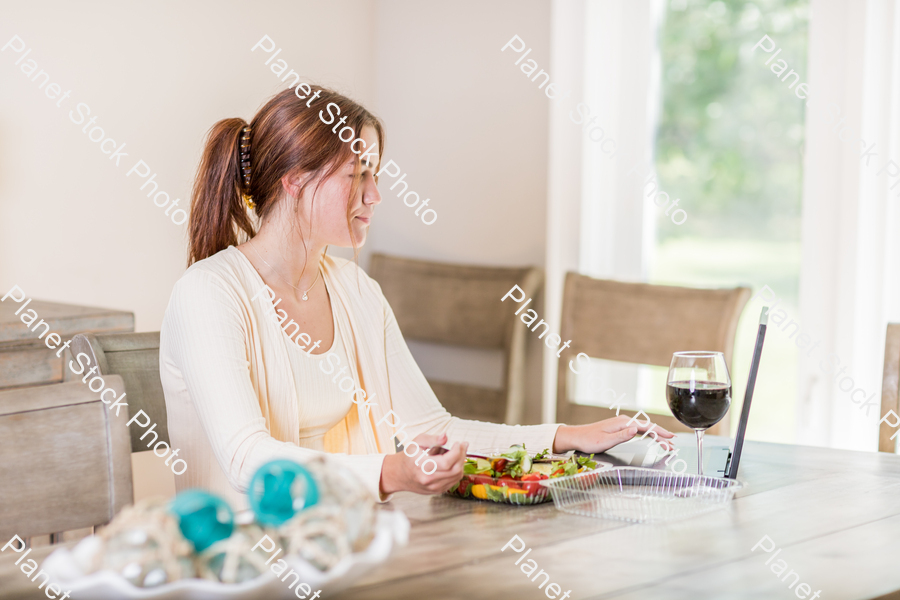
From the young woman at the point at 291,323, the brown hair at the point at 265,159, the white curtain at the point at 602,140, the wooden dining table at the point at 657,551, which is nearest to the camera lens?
the wooden dining table at the point at 657,551

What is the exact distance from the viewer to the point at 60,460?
105 cm

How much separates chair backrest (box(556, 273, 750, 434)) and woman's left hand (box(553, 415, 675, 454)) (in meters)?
0.68

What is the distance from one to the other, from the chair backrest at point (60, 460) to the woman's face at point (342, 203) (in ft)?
1.67

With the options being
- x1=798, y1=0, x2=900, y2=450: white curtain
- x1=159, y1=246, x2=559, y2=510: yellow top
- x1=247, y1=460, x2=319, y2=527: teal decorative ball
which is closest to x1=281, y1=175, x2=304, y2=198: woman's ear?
x1=159, y1=246, x2=559, y2=510: yellow top

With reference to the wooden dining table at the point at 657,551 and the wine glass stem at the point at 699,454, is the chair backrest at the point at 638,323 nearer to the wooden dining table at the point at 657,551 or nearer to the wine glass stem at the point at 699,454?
the wine glass stem at the point at 699,454

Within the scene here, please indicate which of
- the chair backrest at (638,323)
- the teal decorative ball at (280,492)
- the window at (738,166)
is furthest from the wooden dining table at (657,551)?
the window at (738,166)

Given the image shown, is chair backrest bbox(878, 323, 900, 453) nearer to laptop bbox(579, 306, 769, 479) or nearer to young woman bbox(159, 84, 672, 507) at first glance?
laptop bbox(579, 306, 769, 479)

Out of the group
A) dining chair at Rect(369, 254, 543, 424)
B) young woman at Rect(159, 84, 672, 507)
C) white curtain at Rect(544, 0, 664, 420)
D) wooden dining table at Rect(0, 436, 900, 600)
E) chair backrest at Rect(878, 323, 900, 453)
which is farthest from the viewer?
dining chair at Rect(369, 254, 543, 424)

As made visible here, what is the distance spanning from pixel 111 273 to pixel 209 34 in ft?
2.61

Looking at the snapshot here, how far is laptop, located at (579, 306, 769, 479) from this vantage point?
46.4 inches

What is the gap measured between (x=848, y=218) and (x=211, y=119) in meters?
1.85

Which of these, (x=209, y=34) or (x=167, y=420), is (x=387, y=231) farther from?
(x=167, y=420)

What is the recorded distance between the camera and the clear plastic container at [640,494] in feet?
3.42

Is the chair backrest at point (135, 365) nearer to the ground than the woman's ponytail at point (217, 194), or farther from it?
nearer to the ground
